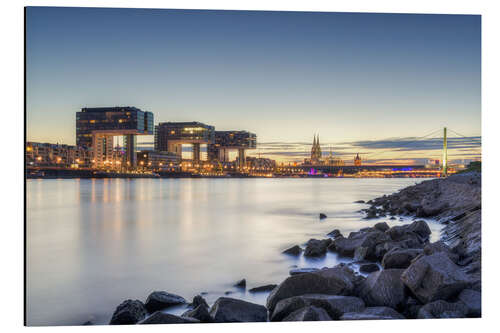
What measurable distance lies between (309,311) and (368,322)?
0.55 meters

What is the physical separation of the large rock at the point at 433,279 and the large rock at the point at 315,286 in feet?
2.02

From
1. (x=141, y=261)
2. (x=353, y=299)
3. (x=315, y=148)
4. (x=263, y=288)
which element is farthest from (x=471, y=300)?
(x=315, y=148)

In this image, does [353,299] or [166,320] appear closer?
[166,320]

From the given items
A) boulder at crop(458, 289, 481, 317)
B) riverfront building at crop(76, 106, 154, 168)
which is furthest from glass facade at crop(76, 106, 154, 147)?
boulder at crop(458, 289, 481, 317)

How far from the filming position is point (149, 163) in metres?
136

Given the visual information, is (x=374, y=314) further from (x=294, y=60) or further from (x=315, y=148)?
(x=315, y=148)

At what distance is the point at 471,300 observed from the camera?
3.60 meters

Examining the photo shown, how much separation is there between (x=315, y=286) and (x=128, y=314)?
208 centimetres

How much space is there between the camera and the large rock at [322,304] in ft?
11.6

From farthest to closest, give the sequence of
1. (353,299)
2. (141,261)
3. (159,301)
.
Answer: (141,261)
(159,301)
(353,299)

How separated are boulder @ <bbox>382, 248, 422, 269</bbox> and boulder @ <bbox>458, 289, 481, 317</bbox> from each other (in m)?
1.51
